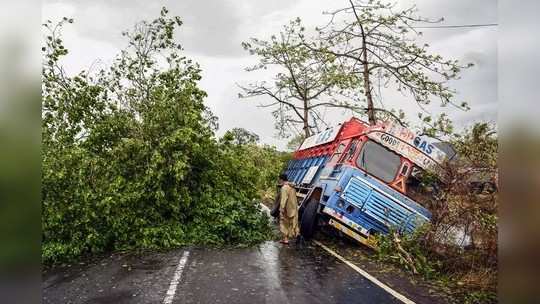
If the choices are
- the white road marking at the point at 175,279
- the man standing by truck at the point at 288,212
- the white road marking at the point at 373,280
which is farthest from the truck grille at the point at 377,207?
the white road marking at the point at 175,279

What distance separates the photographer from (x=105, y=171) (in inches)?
459

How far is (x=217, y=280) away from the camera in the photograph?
8.27 meters

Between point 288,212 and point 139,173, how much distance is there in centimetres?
403

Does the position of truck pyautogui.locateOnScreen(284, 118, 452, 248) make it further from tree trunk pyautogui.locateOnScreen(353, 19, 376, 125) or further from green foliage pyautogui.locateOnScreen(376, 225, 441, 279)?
tree trunk pyautogui.locateOnScreen(353, 19, 376, 125)

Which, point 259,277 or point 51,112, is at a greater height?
point 51,112

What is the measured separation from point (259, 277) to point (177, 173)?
432 centimetres

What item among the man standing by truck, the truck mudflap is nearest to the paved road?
the truck mudflap

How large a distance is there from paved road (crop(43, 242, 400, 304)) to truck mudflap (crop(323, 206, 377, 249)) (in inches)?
32.3

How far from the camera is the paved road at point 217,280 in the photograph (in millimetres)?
7207

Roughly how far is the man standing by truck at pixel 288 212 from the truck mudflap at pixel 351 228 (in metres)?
1.25
